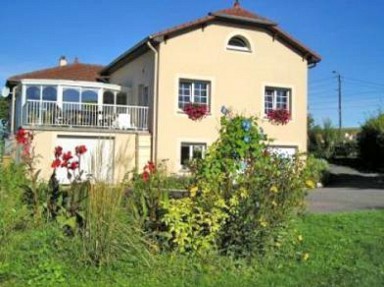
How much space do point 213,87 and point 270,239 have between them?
60.9 ft

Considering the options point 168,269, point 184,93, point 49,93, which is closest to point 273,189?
point 168,269

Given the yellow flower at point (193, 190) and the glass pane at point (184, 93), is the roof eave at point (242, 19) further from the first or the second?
the yellow flower at point (193, 190)

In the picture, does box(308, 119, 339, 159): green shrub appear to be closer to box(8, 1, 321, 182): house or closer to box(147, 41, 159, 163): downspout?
box(8, 1, 321, 182): house

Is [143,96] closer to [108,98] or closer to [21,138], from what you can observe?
[108,98]

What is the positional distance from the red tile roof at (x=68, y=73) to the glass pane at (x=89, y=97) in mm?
7818

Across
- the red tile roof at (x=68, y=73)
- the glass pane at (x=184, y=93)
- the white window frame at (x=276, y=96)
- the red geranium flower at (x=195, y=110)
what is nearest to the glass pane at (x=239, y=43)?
the white window frame at (x=276, y=96)

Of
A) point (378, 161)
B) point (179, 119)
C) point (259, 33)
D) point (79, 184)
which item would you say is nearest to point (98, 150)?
point (79, 184)

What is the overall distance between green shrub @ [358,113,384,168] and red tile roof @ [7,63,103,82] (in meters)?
18.5

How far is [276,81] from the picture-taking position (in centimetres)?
2706

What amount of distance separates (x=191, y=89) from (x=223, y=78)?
5.12 feet

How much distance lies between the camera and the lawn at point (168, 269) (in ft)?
19.6

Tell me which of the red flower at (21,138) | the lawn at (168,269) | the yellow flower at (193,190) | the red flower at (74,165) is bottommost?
the lawn at (168,269)

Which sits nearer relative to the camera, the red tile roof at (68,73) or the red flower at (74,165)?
the red flower at (74,165)

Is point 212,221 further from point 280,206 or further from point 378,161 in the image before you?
point 378,161
